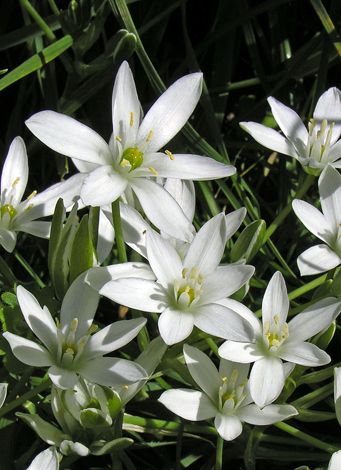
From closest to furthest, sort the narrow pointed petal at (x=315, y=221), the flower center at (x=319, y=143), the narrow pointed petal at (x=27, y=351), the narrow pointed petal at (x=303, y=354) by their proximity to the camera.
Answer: the narrow pointed petal at (x=27, y=351), the narrow pointed petal at (x=303, y=354), the narrow pointed petal at (x=315, y=221), the flower center at (x=319, y=143)

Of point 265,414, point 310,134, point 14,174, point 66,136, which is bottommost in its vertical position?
point 265,414

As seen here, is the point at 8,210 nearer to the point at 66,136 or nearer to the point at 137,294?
the point at 66,136

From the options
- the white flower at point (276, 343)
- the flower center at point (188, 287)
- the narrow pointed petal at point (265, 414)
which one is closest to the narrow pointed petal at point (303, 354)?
the white flower at point (276, 343)

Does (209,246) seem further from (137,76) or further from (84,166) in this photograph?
(137,76)

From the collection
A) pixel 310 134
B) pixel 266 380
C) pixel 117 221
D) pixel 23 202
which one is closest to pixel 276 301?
pixel 266 380

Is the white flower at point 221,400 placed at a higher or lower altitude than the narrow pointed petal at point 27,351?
lower

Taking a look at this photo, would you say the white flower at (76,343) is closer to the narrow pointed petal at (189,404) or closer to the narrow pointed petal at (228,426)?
the narrow pointed petal at (189,404)

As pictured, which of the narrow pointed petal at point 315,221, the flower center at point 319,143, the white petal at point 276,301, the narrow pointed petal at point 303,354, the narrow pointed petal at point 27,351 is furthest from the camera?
the flower center at point 319,143

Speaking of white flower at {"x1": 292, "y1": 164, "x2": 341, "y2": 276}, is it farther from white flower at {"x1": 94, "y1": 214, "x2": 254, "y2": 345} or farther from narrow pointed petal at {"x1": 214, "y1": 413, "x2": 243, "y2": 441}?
narrow pointed petal at {"x1": 214, "y1": 413, "x2": 243, "y2": 441}
